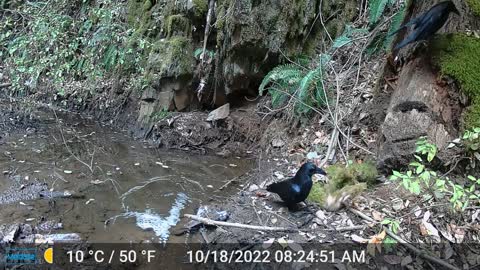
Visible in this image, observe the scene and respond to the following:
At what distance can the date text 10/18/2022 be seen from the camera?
9.62 ft

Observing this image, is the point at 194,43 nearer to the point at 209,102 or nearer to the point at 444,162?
the point at 209,102

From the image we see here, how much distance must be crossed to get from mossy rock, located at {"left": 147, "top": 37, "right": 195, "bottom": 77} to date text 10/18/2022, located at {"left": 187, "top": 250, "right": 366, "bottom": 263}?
3548mm

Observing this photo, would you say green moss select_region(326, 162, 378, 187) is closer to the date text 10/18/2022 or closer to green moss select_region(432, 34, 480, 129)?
the date text 10/18/2022

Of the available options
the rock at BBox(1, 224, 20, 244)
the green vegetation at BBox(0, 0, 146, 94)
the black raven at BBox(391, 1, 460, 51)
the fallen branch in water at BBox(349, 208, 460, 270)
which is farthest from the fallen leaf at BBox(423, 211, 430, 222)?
the green vegetation at BBox(0, 0, 146, 94)

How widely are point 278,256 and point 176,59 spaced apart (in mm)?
3923

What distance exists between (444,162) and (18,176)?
14.1 feet

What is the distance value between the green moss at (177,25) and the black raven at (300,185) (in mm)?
3634

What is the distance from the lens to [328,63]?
5.41 m

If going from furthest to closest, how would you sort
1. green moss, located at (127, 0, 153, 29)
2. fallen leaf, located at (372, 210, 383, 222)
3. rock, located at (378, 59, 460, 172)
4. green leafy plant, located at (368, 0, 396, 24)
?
green moss, located at (127, 0, 153, 29)
green leafy plant, located at (368, 0, 396, 24)
rock, located at (378, 59, 460, 172)
fallen leaf, located at (372, 210, 383, 222)

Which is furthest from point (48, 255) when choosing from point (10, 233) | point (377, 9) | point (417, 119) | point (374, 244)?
point (377, 9)

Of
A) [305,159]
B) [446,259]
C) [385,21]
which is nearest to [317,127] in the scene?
[305,159]

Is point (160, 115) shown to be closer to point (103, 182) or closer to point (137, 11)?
point (103, 182)

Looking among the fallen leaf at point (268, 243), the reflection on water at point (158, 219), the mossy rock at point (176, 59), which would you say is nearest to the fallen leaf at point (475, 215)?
the fallen leaf at point (268, 243)

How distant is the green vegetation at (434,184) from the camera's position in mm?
2834
